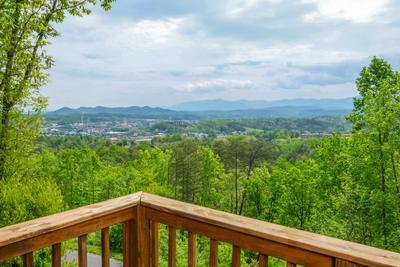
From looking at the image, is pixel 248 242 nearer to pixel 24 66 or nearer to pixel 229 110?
pixel 24 66

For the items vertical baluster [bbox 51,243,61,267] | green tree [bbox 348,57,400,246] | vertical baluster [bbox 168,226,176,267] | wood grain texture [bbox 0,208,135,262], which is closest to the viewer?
wood grain texture [bbox 0,208,135,262]

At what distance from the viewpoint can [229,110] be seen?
423 ft

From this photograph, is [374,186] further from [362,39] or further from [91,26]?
[362,39]

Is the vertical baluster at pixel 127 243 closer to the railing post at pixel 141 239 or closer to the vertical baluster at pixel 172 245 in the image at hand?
the railing post at pixel 141 239

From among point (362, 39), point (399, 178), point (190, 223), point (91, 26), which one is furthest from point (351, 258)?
point (362, 39)

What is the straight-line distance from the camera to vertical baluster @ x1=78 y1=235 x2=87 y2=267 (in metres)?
1.41

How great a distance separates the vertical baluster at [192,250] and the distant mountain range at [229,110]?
20.2m

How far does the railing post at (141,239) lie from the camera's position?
1.59 metres

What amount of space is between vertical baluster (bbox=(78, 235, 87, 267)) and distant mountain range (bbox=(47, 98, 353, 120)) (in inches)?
804

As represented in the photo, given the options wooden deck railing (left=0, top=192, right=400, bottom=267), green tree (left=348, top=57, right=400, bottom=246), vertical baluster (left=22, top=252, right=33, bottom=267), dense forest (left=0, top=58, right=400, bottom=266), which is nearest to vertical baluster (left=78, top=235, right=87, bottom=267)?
wooden deck railing (left=0, top=192, right=400, bottom=267)

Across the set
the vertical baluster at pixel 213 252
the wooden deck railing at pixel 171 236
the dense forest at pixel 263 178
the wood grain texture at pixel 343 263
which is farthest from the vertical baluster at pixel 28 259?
the dense forest at pixel 263 178

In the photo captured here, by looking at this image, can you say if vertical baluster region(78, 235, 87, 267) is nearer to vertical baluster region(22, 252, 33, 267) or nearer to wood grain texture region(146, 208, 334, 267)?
vertical baluster region(22, 252, 33, 267)

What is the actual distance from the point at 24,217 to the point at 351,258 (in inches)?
411

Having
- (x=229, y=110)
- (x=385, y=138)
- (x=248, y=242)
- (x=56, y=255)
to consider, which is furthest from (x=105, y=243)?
(x=229, y=110)
